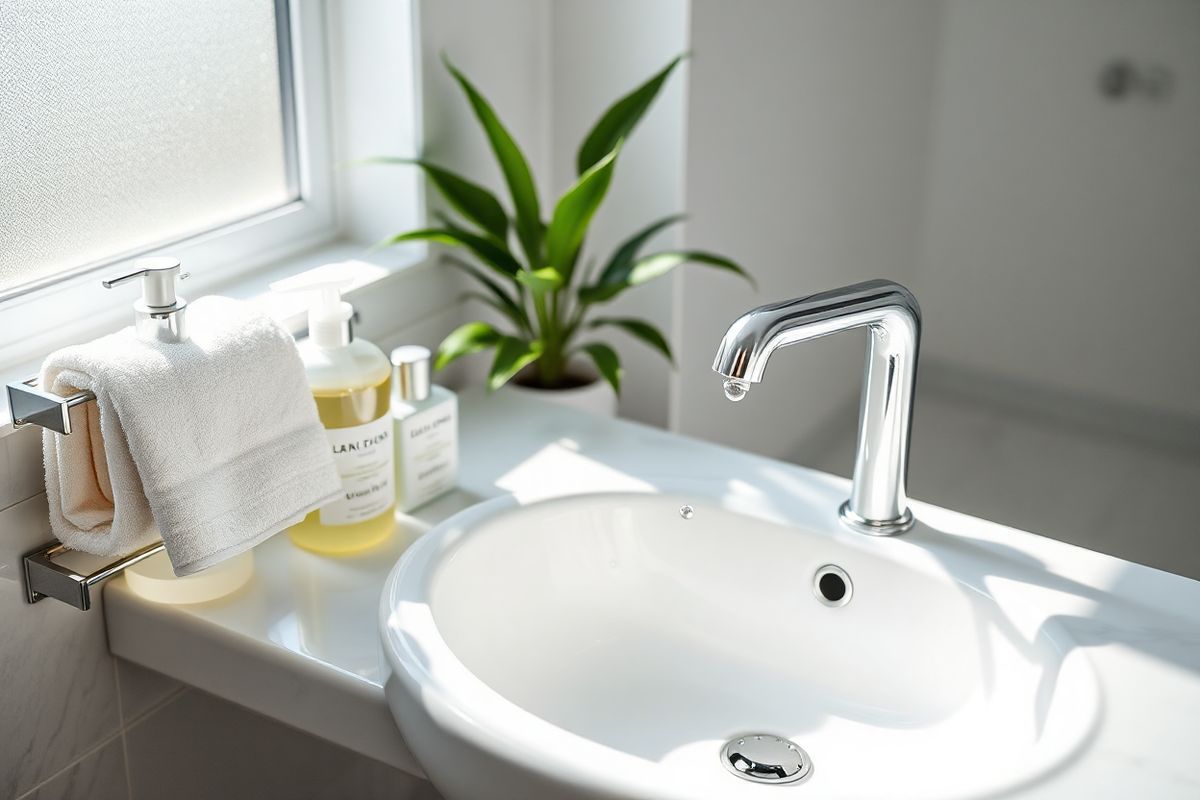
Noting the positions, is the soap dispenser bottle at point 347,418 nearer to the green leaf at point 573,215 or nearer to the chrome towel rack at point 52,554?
the chrome towel rack at point 52,554

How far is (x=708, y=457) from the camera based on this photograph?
124 cm

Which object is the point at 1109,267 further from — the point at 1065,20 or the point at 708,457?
the point at 708,457

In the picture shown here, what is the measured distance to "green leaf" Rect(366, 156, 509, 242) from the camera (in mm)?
1305

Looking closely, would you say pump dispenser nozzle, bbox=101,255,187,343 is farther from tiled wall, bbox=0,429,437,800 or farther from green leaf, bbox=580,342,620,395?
green leaf, bbox=580,342,620,395

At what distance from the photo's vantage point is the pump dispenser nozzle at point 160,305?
929 millimetres

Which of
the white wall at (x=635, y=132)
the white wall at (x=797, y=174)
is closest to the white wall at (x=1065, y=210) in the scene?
the white wall at (x=797, y=174)

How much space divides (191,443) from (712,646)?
0.46 meters

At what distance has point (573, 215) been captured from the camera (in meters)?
1.28

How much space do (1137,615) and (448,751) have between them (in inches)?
20.9

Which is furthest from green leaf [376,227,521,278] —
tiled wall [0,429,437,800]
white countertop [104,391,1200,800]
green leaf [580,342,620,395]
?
tiled wall [0,429,437,800]

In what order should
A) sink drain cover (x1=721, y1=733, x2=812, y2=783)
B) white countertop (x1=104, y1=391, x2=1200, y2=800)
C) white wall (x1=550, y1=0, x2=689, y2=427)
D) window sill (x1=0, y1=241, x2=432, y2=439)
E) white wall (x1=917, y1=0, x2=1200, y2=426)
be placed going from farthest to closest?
white wall (x1=917, y1=0, x2=1200, y2=426) < white wall (x1=550, y1=0, x2=689, y2=427) < window sill (x1=0, y1=241, x2=432, y2=439) < sink drain cover (x1=721, y1=733, x2=812, y2=783) < white countertop (x1=104, y1=391, x2=1200, y2=800)

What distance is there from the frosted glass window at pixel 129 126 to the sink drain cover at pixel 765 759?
705mm

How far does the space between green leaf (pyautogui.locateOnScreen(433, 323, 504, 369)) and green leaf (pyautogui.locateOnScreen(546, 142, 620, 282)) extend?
0.10 meters

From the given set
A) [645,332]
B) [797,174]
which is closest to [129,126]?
[645,332]
